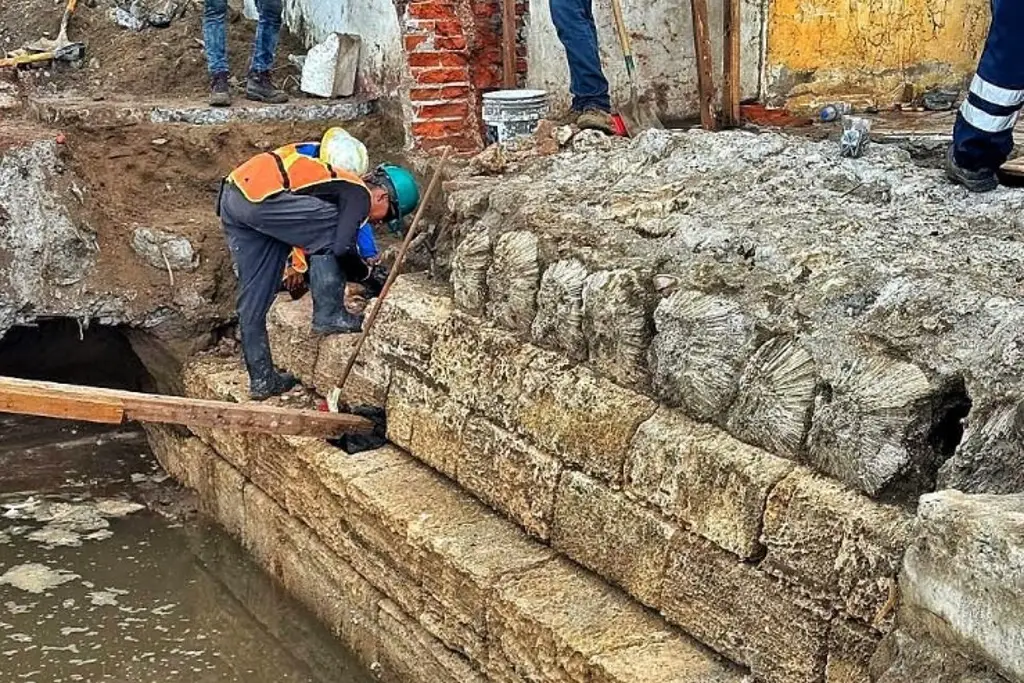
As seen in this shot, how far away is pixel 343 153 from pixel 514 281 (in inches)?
58.5

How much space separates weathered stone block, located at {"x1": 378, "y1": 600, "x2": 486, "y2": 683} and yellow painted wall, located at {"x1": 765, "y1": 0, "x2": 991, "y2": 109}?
3.51 metres

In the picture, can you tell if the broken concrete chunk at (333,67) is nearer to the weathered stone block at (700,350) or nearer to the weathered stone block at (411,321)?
the weathered stone block at (411,321)

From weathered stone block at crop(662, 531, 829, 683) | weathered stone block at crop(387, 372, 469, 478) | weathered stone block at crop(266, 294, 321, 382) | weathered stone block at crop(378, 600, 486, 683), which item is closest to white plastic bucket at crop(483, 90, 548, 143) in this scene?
weathered stone block at crop(266, 294, 321, 382)

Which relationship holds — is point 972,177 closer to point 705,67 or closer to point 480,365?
point 480,365

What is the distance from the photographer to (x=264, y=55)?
7.79 meters

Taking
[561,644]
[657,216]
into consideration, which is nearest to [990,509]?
[561,644]

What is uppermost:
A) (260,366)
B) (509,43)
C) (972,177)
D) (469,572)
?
(509,43)

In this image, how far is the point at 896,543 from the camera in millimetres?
3094

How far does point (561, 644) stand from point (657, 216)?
1.64m

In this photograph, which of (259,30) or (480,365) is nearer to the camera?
(480,365)

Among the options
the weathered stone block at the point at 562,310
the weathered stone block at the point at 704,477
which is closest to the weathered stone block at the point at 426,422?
the weathered stone block at the point at 562,310

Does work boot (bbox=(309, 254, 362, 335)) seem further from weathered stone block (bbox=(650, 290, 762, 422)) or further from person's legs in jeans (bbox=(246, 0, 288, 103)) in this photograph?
person's legs in jeans (bbox=(246, 0, 288, 103))

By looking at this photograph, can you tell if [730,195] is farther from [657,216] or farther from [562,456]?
[562,456]

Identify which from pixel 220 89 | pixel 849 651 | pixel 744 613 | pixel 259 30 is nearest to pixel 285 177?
pixel 220 89
